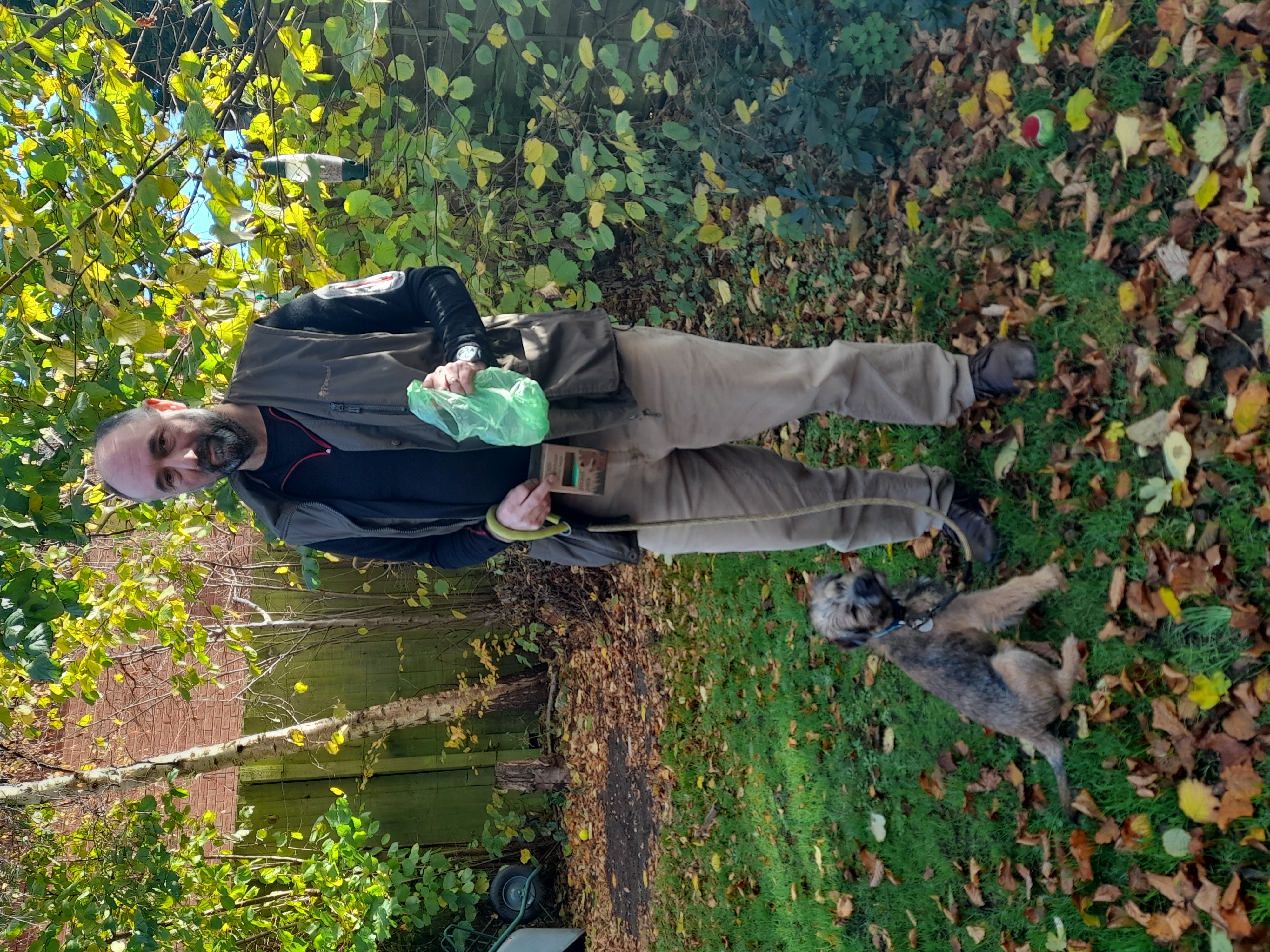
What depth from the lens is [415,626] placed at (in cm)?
895

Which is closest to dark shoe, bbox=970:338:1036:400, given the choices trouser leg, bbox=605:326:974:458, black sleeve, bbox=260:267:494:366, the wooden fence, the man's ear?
trouser leg, bbox=605:326:974:458

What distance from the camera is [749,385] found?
310 cm

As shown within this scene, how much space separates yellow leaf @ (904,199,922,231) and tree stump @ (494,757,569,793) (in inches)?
268

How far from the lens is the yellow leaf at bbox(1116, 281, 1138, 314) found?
288 cm

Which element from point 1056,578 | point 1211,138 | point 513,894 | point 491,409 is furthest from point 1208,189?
point 513,894

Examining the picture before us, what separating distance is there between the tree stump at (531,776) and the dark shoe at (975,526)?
6.57 meters

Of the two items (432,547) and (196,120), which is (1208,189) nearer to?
(432,547)

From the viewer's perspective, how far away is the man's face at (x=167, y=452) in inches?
110

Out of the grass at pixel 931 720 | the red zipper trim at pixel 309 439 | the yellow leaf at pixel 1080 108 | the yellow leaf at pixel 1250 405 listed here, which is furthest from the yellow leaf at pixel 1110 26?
the red zipper trim at pixel 309 439

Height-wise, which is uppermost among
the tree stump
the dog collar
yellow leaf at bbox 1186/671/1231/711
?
the dog collar

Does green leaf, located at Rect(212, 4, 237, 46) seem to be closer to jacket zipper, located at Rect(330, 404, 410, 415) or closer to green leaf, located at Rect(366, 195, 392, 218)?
green leaf, located at Rect(366, 195, 392, 218)

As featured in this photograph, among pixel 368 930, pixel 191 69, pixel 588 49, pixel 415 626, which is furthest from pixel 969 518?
pixel 415 626

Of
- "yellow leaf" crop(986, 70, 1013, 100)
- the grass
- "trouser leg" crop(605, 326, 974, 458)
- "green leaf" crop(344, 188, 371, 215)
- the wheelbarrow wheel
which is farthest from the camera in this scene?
the wheelbarrow wheel

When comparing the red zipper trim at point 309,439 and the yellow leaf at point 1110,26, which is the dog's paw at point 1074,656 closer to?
the yellow leaf at point 1110,26
